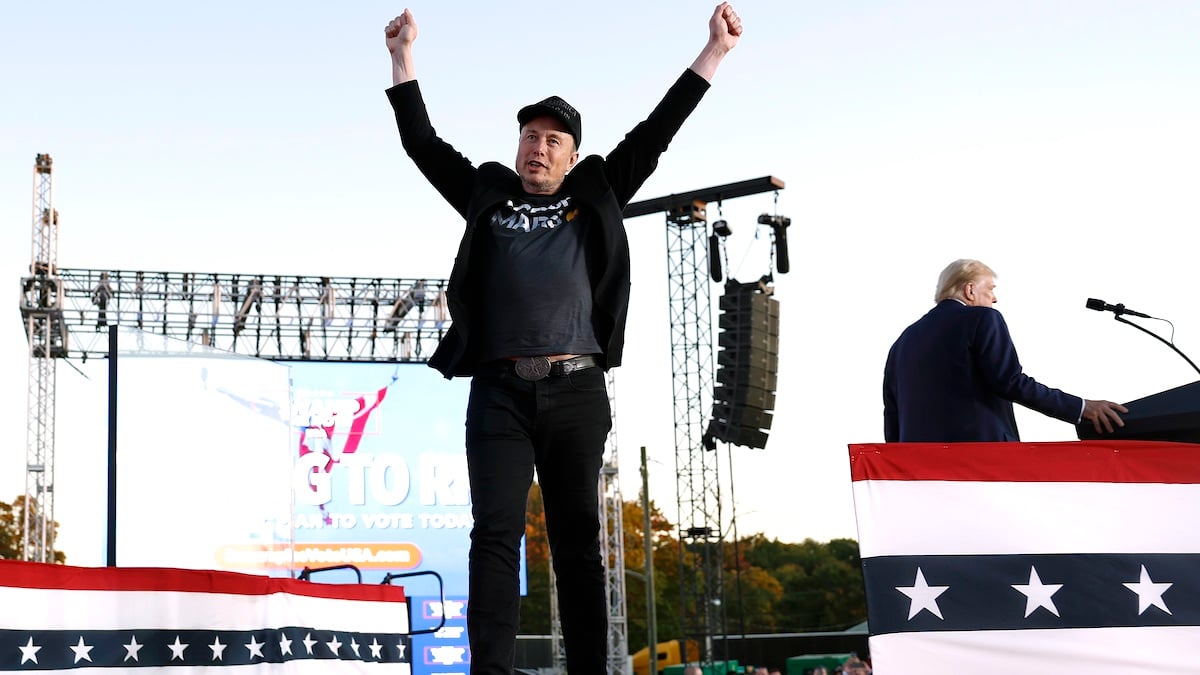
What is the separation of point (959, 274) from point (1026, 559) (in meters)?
1.69

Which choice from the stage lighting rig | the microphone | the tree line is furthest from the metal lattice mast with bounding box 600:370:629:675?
the tree line

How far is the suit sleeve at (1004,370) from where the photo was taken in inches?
146

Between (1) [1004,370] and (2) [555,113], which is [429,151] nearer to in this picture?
(2) [555,113]

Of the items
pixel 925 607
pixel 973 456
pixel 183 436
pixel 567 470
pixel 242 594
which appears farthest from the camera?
pixel 183 436

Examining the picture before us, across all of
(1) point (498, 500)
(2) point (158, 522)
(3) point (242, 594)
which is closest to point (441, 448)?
(2) point (158, 522)

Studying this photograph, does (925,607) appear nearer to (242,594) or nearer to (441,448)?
(242,594)

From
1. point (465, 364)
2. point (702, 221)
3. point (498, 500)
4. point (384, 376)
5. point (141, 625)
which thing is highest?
point (702, 221)

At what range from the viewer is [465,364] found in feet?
9.97

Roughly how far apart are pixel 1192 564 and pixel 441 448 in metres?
17.0

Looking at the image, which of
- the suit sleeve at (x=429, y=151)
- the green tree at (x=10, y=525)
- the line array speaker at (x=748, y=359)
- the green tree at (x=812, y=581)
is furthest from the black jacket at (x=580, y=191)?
the green tree at (x=812, y=581)

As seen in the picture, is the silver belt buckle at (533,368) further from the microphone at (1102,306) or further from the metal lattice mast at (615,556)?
the metal lattice mast at (615,556)

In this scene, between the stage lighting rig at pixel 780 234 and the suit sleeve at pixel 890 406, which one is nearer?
the suit sleeve at pixel 890 406

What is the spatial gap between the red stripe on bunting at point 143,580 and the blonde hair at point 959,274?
8.09ft

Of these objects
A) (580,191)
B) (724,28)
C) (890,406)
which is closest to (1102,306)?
(890,406)
